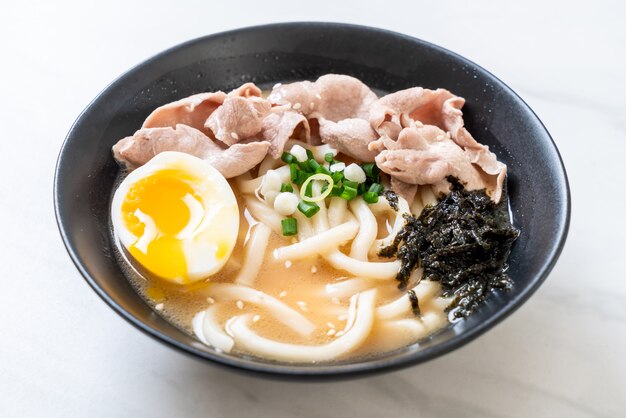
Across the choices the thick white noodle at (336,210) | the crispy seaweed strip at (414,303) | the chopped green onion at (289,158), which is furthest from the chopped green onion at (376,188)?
the crispy seaweed strip at (414,303)

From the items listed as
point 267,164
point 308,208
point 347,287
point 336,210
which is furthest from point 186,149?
point 347,287

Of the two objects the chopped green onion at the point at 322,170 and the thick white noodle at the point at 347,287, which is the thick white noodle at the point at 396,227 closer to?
the thick white noodle at the point at 347,287

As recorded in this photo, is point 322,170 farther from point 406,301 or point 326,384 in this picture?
point 326,384

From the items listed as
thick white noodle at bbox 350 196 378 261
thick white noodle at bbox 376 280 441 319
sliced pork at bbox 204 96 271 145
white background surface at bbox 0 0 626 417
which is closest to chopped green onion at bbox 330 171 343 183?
thick white noodle at bbox 350 196 378 261

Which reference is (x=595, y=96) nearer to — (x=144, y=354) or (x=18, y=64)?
(x=144, y=354)

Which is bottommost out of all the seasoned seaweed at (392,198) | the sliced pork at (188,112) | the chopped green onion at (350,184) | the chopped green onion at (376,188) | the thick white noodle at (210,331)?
the thick white noodle at (210,331)

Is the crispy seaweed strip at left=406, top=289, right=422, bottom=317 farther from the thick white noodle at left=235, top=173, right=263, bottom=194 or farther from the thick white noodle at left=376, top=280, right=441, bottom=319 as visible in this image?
the thick white noodle at left=235, top=173, right=263, bottom=194
